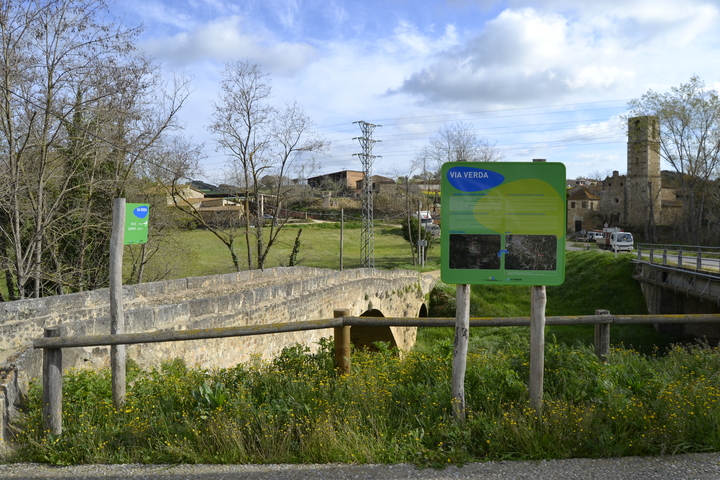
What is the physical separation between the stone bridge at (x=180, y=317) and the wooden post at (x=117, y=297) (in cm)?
64

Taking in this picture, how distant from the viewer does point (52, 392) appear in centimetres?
438

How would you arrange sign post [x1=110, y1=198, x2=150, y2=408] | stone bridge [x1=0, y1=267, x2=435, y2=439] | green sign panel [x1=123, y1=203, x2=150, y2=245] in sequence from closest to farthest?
sign post [x1=110, y1=198, x2=150, y2=408] → green sign panel [x1=123, y1=203, x2=150, y2=245] → stone bridge [x1=0, y1=267, x2=435, y2=439]

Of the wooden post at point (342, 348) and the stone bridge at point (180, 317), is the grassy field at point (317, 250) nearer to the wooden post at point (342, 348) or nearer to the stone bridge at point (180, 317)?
the stone bridge at point (180, 317)

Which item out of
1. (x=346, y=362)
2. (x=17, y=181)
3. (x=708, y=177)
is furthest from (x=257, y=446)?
(x=708, y=177)

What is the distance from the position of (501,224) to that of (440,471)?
1.91 meters

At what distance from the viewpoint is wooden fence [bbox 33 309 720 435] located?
14.4ft

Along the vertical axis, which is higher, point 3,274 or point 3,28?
point 3,28

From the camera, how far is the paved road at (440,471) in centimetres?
354

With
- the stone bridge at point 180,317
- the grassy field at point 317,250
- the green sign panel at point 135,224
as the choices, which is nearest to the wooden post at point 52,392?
the stone bridge at point 180,317

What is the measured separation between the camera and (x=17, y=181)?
13.2m

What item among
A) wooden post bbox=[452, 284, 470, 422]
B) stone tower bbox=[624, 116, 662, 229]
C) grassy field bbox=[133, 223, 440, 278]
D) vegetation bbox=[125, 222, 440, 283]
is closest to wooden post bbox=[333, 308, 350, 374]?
wooden post bbox=[452, 284, 470, 422]

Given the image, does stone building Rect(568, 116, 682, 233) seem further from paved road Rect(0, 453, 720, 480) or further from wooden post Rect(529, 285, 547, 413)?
paved road Rect(0, 453, 720, 480)

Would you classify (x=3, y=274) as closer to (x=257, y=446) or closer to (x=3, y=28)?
(x=3, y=28)

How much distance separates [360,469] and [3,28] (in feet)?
44.8
